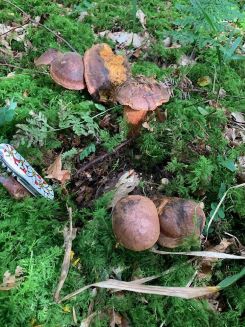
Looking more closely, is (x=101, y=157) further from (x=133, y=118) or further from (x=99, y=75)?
(x=99, y=75)

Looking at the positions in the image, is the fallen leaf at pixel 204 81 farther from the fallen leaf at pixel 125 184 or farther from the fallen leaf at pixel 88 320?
the fallen leaf at pixel 88 320

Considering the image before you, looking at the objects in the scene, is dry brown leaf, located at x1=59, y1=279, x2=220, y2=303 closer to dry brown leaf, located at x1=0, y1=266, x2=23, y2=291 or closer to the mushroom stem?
dry brown leaf, located at x1=0, y1=266, x2=23, y2=291

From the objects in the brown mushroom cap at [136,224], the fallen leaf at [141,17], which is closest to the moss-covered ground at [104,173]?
the fallen leaf at [141,17]

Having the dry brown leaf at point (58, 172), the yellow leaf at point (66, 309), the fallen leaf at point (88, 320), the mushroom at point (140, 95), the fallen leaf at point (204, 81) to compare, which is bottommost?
the fallen leaf at point (88, 320)

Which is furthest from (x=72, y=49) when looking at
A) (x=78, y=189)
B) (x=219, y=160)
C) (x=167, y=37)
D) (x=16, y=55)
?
(x=219, y=160)

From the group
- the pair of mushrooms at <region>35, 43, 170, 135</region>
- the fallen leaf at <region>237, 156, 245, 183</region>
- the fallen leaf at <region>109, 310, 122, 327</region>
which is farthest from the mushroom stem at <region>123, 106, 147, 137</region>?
the fallen leaf at <region>109, 310, 122, 327</region>

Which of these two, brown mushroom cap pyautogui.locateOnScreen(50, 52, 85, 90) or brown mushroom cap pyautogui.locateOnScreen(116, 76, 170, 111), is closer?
brown mushroom cap pyautogui.locateOnScreen(116, 76, 170, 111)

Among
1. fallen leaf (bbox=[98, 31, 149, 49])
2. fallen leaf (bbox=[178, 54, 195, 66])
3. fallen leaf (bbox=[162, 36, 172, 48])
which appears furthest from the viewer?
fallen leaf (bbox=[162, 36, 172, 48])
